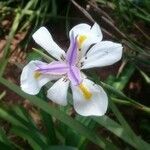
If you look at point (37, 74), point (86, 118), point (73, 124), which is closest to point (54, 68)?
point (37, 74)

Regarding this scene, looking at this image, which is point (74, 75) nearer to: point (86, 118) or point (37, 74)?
point (37, 74)

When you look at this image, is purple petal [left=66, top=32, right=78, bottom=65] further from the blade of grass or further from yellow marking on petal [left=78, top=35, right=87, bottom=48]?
the blade of grass

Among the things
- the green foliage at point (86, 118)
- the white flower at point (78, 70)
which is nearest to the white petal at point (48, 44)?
the white flower at point (78, 70)

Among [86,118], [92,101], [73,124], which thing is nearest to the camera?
[92,101]

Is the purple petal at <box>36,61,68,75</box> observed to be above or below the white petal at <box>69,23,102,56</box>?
below

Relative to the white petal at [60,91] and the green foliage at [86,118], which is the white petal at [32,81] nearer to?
the white petal at [60,91]

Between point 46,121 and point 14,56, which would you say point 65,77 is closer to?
point 46,121

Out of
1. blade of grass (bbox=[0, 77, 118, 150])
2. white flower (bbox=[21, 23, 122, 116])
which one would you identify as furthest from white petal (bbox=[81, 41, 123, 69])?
blade of grass (bbox=[0, 77, 118, 150])
